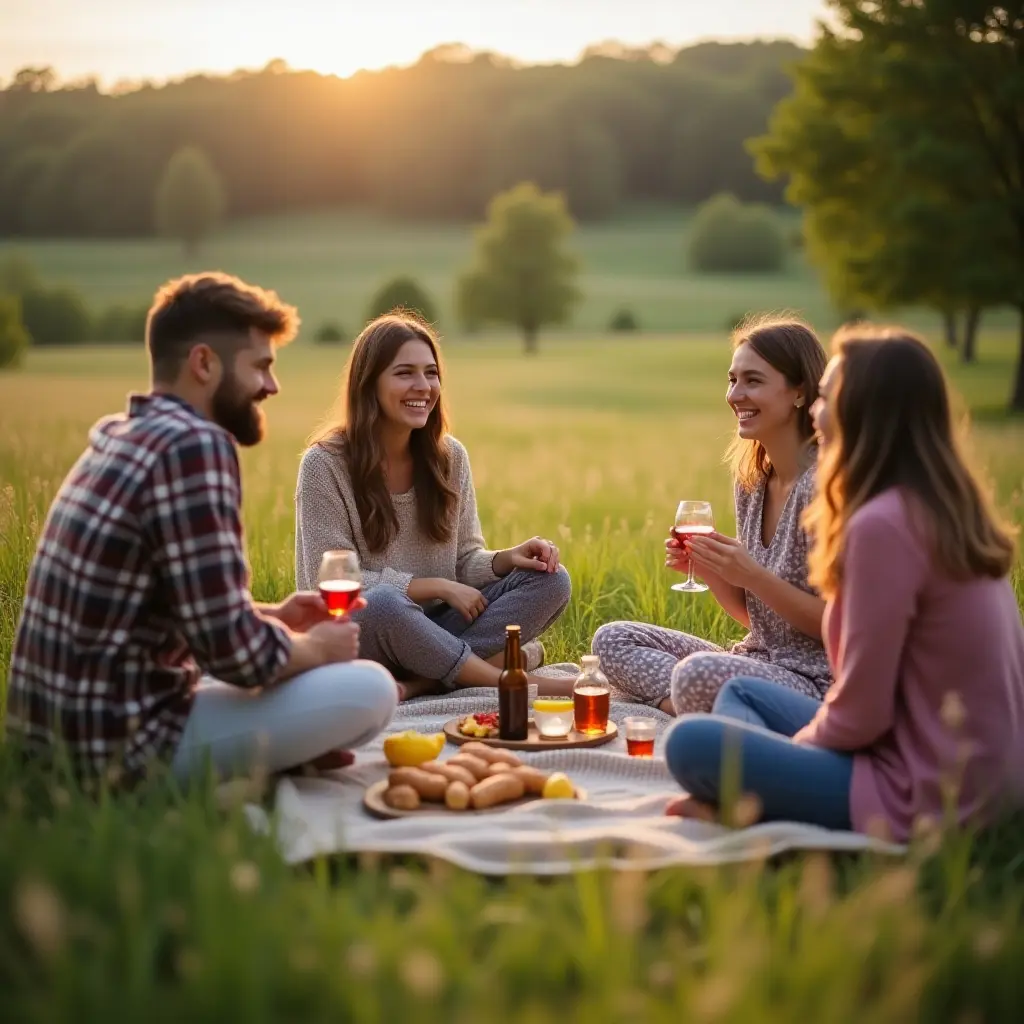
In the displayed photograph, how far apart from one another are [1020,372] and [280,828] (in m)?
25.0

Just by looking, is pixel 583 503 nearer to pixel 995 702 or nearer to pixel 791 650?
pixel 791 650

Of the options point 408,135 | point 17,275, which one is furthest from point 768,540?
point 408,135

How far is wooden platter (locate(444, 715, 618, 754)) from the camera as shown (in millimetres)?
5102

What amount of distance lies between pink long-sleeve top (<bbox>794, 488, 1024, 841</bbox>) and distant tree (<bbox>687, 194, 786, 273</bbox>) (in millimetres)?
60436

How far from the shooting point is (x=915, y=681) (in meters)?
3.84

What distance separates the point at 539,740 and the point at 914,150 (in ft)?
62.6

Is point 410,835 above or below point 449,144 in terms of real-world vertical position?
below

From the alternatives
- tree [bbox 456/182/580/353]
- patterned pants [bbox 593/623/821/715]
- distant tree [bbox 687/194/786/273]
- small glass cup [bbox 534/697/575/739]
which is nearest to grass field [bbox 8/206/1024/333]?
distant tree [bbox 687/194/786/273]

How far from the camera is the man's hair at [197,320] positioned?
4066 millimetres

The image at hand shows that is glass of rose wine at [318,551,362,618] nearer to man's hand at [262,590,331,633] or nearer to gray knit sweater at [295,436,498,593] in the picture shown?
man's hand at [262,590,331,633]

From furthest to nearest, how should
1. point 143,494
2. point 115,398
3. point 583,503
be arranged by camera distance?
point 115,398
point 583,503
point 143,494

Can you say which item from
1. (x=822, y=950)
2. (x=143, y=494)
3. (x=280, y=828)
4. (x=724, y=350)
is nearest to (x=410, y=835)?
(x=280, y=828)

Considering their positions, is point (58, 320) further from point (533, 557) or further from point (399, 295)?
point (533, 557)

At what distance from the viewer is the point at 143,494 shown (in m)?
3.81
